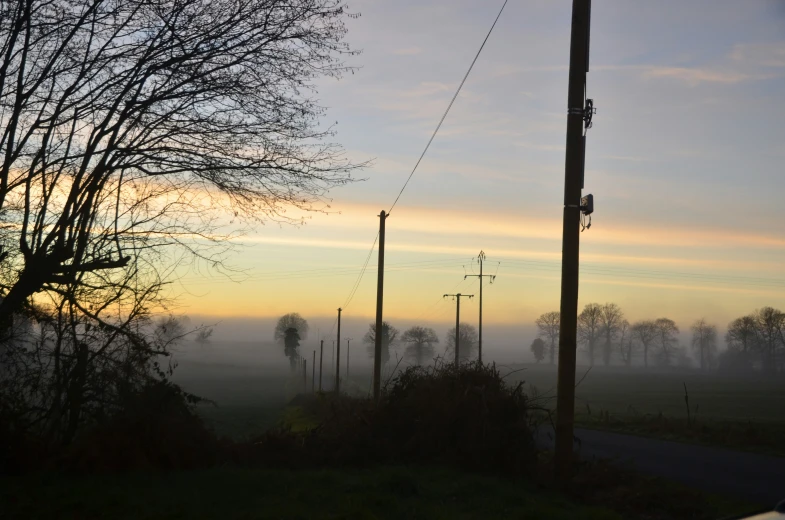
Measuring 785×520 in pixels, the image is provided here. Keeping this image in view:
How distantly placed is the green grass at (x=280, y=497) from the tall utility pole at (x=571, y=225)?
1.07 metres

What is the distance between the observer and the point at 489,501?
31.4ft

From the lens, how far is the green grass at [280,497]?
855 centimetres

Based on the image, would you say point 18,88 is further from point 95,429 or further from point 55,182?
point 95,429

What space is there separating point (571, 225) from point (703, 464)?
879 cm

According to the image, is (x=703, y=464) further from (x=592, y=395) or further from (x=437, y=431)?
(x=592, y=395)

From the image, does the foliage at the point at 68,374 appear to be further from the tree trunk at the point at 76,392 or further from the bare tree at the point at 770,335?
the bare tree at the point at 770,335

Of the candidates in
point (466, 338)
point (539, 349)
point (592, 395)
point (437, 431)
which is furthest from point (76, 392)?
point (539, 349)

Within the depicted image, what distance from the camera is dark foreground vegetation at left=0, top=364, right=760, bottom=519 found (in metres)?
8.96

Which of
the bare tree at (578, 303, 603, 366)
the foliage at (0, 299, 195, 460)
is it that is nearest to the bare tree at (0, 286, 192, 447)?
the foliage at (0, 299, 195, 460)

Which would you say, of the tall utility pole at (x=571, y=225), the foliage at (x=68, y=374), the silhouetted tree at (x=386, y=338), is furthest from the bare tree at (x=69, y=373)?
the silhouetted tree at (x=386, y=338)

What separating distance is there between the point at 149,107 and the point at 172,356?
180 inches

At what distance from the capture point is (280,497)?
941 cm

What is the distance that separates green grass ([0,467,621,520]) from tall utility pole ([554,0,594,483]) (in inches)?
42.1

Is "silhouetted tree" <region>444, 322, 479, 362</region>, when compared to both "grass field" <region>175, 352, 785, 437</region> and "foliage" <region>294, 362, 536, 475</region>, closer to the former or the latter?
"grass field" <region>175, 352, 785, 437</region>
